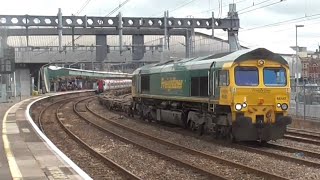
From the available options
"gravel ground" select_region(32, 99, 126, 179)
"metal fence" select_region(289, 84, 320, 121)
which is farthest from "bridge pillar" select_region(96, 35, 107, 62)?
"metal fence" select_region(289, 84, 320, 121)

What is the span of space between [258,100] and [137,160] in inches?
204

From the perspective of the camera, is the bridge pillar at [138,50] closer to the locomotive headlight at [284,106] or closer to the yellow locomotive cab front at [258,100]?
the yellow locomotive cab front at [258,100]

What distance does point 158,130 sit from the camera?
24.3 meters

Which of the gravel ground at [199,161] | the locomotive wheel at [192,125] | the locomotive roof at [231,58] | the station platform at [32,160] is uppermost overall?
the locomotive roof at [231,58]

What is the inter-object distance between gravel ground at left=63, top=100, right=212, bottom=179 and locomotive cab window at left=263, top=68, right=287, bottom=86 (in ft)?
17.0

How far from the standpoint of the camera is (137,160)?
1507 cm

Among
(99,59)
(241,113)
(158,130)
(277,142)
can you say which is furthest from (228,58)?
(99,59)

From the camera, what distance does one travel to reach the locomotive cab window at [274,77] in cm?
1789

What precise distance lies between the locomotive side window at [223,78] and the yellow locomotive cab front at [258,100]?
0.69 feet

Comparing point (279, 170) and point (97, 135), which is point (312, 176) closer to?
point (279, 170)

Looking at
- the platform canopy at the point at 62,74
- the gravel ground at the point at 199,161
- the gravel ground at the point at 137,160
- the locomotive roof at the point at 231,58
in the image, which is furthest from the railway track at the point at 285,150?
the platform canopy at the point at 62,74

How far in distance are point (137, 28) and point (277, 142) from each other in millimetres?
44202

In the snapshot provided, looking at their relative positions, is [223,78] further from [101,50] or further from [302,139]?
[101,50]

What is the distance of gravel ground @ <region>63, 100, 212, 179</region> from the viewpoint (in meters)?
12.5
